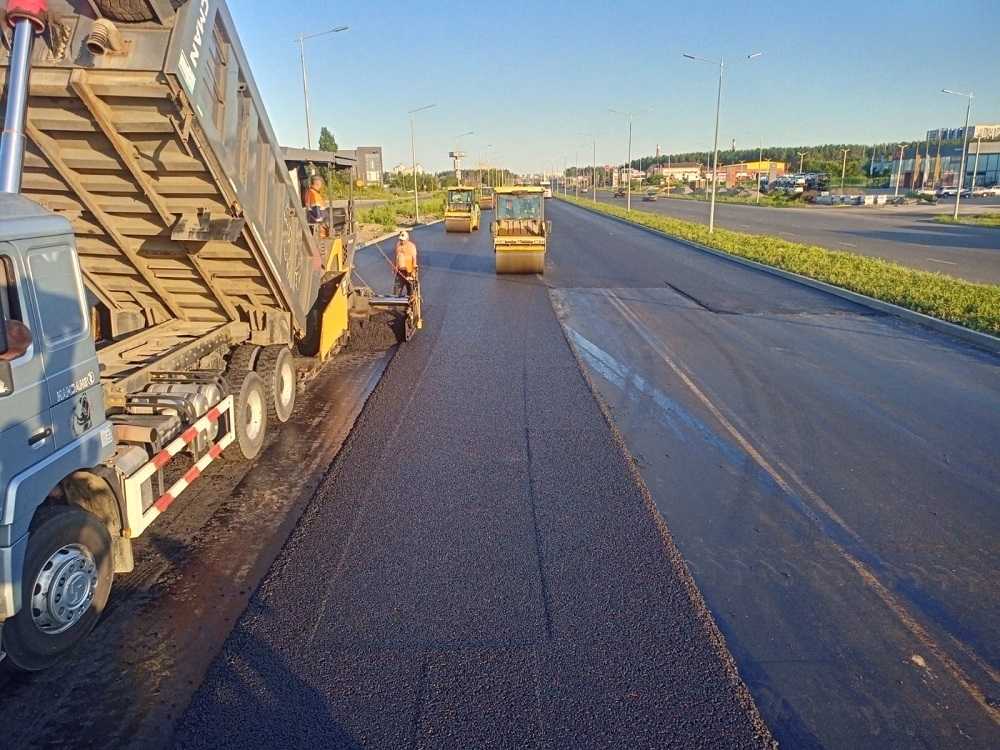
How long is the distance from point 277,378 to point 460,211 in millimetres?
32679

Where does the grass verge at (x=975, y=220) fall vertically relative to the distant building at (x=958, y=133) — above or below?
below

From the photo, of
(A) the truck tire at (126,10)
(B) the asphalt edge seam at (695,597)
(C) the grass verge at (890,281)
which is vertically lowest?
(B) the asphalt edge seam at (695,597)

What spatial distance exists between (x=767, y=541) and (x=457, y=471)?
2.76m

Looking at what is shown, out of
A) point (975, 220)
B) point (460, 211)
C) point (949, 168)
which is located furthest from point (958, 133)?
point (460, 211)

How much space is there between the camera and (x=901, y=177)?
361 feet

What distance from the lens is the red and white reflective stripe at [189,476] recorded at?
5.42 metres

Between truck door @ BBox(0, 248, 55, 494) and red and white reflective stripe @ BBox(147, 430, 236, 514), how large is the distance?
1234 mm

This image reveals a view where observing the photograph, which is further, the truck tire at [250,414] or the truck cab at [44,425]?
the truck tire at [250,414]

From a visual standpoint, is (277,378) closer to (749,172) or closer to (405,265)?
(405,265)

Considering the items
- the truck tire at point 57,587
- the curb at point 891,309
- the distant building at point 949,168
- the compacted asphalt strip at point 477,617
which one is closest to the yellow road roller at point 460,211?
the curb at point 891,309

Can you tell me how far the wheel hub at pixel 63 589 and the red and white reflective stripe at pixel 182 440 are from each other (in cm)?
69

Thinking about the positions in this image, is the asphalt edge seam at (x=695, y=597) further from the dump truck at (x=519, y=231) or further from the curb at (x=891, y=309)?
the dump truck at (x=519, y=231)

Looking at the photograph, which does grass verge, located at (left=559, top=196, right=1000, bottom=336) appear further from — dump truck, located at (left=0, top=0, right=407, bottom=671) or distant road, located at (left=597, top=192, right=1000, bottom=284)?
dump truck, located at (left=0, top=0, right=407, bottom=671)

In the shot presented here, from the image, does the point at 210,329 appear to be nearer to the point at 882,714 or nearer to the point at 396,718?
the point at 396,718
